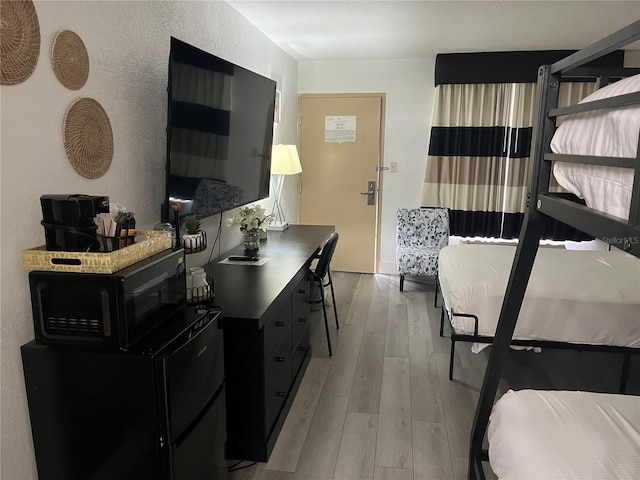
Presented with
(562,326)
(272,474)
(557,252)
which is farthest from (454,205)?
(272,474)

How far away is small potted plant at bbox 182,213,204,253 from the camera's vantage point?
2422 millimetres

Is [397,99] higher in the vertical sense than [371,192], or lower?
higher

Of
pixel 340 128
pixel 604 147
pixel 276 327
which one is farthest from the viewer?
pixel 340 128

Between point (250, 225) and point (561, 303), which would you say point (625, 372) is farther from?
point (250, 225)

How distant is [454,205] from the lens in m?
5.25

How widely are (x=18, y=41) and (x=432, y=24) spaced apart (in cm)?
305

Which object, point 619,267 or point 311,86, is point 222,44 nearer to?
point 311,86

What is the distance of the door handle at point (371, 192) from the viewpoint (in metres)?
5.47

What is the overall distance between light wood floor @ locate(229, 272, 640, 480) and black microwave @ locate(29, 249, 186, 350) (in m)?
1.09

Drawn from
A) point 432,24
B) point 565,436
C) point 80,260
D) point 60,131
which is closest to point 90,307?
point 80,260

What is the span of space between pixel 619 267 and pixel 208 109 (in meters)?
2.89

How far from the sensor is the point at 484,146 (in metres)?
5.09

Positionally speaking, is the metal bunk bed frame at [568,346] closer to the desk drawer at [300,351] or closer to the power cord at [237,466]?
the desk drawer at [300,351]

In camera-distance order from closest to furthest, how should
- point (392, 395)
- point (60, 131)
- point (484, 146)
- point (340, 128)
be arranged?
point (60, 131)
point (392, 395)
point (484, 146)
point (340, 128)
